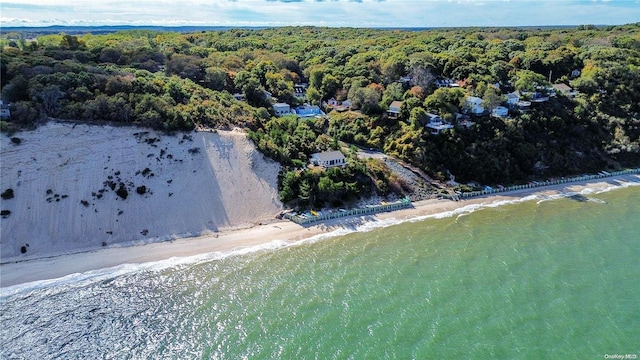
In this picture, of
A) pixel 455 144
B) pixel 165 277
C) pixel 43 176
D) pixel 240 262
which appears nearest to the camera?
pixel 165 277

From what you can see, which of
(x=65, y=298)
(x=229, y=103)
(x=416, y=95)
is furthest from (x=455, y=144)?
(x=65, y=298)

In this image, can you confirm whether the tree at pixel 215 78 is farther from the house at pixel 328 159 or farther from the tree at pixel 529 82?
the tree at pixel 529 82

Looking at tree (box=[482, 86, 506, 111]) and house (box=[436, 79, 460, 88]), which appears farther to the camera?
house (box=[436, 79, 460, 88])

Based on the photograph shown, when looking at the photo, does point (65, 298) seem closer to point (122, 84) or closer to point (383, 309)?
point (383, 309)

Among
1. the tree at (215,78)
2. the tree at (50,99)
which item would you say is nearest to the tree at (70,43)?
the tree at (215,78)

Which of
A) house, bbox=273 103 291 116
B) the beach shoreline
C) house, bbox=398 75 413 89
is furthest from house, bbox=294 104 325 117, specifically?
the beach shoreline

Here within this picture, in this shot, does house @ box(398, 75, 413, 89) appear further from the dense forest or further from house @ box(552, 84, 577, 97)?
house @ box(552, 84, 577, 97)
